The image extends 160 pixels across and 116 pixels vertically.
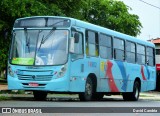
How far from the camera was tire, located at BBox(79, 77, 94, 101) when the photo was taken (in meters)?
20.1

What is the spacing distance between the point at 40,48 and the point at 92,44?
2.65 m

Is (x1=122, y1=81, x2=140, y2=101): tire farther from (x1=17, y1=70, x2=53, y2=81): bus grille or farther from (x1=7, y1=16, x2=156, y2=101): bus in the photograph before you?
(x1=17, y1=70, x2=53, y2=81): bus grille

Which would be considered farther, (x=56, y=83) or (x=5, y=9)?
(x=5, y=9)

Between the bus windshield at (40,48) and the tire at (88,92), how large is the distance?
1890mm

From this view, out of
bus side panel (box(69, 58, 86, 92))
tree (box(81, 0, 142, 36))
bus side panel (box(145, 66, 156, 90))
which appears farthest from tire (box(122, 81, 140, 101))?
tree (box(81, 0, 142, 36))

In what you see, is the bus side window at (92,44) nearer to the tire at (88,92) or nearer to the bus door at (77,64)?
the bus door at (77,64)

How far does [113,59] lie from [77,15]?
16.1m

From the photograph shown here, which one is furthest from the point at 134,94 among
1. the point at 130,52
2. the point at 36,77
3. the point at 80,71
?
the point at 36,77

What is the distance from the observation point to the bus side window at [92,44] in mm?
20406

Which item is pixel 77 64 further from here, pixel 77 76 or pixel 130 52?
pixel 130 52

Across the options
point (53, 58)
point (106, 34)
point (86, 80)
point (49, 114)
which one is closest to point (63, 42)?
point (53, 58)

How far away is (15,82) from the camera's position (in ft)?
63.1

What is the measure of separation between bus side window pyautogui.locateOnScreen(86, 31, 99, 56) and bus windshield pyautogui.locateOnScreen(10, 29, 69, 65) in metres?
1.59

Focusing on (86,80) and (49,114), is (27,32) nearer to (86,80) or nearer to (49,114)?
(86,80)
